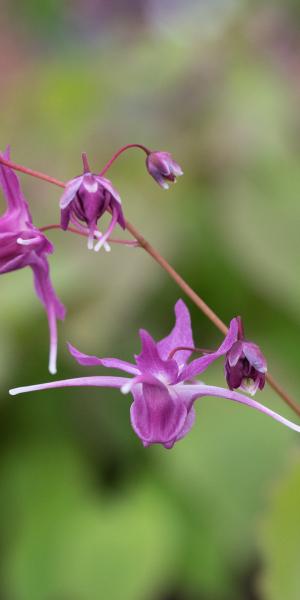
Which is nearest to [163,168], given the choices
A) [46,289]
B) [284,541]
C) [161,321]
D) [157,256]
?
[157,256]

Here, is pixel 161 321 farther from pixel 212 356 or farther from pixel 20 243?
pixel 212 356

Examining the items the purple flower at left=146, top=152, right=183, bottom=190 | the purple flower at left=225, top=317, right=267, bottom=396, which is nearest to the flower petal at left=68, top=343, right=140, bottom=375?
the purple flower at left=225, top=317, right=267, bottom=396

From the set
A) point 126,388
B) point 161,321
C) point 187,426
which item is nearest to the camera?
point 126,388

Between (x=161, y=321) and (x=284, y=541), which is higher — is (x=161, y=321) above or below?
below

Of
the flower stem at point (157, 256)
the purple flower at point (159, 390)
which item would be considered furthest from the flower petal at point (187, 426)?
the flower stem at point (157, 256)

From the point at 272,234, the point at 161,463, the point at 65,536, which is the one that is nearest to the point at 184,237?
the point at 272,234

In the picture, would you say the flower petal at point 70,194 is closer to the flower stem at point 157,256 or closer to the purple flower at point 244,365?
the flower stem at point 157,256

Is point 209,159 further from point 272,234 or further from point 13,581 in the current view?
point 13,581
